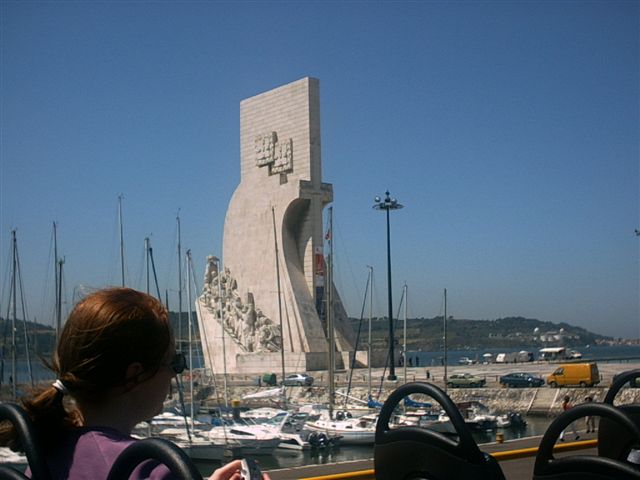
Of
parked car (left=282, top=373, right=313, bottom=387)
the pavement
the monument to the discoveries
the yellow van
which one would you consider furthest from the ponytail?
the monument to the discoveries

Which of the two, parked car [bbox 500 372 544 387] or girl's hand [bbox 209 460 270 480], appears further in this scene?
parked car [bbox 500 372 544 387]

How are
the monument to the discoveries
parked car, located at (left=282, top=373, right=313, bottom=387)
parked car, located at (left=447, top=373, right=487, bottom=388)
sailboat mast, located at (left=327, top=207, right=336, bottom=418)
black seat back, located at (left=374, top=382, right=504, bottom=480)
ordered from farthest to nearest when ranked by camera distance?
the monument to the discoveries, parked car, located at (left=282, top=373, right=313, bottom=387), parked car, located at (left=447, top=373, right=487, bottom=388), sailboat mast, located at (left=327, top=207, right=336, bottom=418), black seat back, located at (left=374, top=382, right=504, bottom=480)

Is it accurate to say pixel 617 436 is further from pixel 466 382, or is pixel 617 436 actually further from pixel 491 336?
pixel 491 336

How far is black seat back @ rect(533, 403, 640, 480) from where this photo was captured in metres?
2.42

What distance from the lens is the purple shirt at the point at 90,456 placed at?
1.45m

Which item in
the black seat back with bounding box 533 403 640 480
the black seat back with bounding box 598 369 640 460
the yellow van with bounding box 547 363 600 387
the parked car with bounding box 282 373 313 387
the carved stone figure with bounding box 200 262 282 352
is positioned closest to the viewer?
the black seat back with bounding box 533 403 640 480

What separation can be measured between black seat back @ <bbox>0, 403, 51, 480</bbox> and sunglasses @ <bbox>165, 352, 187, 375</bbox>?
0.94ft

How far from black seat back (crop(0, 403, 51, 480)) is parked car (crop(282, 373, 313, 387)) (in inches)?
1109

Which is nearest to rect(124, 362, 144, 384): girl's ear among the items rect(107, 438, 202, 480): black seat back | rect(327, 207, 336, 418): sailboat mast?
rect(107, 438, 202, 480): black seat back

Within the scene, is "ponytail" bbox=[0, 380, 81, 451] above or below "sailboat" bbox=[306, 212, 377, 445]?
above

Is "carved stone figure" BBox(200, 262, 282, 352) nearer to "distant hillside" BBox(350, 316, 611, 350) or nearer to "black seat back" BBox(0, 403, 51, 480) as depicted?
"black seat back" BBox(0, 403, 51, 480)

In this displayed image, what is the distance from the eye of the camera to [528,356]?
55.0m

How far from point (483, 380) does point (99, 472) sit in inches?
1134

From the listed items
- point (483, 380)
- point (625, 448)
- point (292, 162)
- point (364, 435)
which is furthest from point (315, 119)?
point (625, 448)
